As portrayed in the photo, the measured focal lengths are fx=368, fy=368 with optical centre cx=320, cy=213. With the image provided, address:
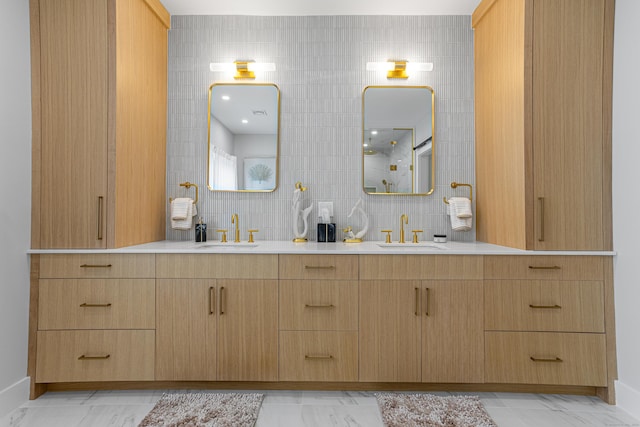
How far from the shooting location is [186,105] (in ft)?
9.07

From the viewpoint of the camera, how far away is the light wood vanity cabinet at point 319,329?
209 cm

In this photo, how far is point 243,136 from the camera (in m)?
2.76

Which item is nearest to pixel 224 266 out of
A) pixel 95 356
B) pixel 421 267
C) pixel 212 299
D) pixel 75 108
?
pixel 212 299

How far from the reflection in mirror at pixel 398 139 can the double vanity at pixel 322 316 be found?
0.78 metres

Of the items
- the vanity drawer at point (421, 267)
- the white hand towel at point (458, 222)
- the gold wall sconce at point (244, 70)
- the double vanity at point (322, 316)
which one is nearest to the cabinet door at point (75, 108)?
the double vanity at point (322, 316)

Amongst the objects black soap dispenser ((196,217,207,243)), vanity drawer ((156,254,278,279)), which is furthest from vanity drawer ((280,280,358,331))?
black soap dispenser ((196,217,207,243))

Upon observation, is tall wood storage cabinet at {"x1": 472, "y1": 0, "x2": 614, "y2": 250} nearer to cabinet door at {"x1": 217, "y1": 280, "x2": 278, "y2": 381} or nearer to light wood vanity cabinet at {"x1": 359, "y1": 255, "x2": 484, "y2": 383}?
light wood vanity cabinet at {"x1": 359, "y1": 255, "x2": 484, "y2": 383}

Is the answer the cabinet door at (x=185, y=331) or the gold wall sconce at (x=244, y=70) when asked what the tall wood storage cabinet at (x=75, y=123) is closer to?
the cabinet door at (x=185, y=331)

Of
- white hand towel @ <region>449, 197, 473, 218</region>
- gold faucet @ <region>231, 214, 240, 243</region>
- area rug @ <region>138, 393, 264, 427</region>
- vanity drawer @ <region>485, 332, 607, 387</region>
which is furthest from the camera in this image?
gold faucet @ <region>231, 214, 240, 243</region>

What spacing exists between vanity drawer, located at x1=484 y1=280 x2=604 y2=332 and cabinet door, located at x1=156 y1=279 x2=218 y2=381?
5.15 feet

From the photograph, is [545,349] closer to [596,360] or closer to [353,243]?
[596,360]

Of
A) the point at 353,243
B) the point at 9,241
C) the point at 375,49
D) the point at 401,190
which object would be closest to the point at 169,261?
the point at 9,241

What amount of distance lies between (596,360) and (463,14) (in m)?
2.44

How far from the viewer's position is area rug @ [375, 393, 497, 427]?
5.97ft
